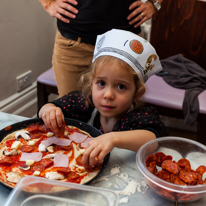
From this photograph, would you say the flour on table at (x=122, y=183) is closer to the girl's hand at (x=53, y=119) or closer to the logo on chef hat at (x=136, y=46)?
the girl's hand at (x=53, y=119)

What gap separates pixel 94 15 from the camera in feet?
4.12

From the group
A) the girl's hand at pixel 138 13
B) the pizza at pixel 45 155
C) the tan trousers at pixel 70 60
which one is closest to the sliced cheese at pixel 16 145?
the pizza at pixel 45 155

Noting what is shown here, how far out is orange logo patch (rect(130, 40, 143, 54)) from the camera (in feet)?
3.14

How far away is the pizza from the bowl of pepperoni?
6.3 inches

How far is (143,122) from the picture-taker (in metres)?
1.01

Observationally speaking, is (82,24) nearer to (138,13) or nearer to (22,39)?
(138,13)

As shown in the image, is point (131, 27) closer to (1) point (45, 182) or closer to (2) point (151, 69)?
(2) point (151, 69)

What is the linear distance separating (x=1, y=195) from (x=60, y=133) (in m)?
0.33

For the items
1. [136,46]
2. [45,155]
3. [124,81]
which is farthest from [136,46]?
[45,155]

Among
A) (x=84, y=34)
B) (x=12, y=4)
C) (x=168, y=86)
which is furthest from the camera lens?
(x=12, y=4)

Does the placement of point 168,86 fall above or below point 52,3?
below

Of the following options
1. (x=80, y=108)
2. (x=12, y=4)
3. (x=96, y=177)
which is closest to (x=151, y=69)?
(x=80, y=108)

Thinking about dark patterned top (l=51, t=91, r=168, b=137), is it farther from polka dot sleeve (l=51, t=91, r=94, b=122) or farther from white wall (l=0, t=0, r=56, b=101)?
white wall (l=0, t=0, r=56, b=101)

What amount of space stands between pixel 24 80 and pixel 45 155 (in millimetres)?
1591
